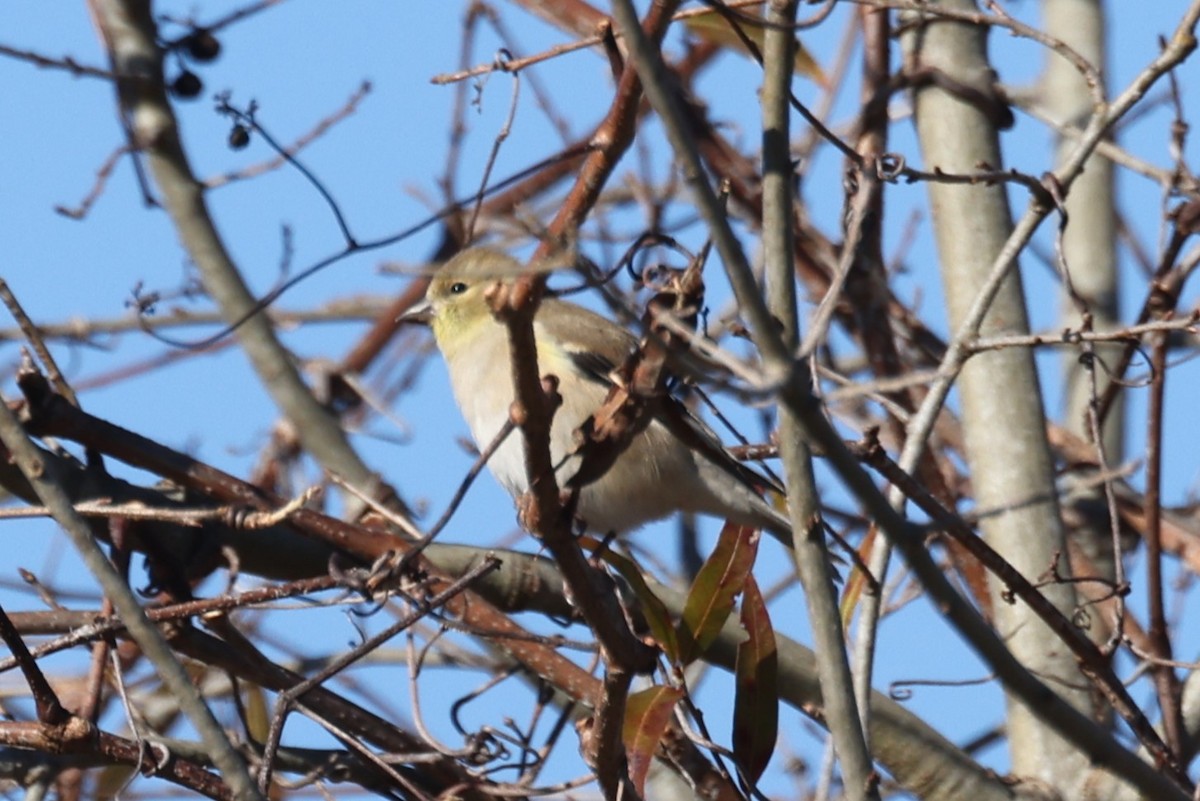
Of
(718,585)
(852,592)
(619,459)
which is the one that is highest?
(619,459)

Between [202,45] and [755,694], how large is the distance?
240cm

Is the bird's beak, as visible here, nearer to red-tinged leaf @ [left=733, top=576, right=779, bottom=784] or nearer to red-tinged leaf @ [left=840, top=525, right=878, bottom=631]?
red-tinged leaf @ [left=840, top=525, right=878, bottom=631]

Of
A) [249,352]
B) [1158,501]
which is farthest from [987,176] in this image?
[249,352]

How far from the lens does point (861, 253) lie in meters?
4.33

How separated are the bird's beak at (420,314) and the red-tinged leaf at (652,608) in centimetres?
235

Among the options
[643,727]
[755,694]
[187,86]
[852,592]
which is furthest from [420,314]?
[643,727]

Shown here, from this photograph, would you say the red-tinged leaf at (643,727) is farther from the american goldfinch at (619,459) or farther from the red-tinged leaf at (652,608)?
the american goldfinch at (619,459)

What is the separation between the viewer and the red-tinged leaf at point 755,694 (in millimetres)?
2904

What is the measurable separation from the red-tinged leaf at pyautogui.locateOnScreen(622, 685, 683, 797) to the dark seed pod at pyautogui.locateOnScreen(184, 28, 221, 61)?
2390 mm

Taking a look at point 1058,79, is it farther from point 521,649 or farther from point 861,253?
point 521,649

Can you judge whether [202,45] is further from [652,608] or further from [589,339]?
[652,608]

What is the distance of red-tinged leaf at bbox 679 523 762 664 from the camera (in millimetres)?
2875

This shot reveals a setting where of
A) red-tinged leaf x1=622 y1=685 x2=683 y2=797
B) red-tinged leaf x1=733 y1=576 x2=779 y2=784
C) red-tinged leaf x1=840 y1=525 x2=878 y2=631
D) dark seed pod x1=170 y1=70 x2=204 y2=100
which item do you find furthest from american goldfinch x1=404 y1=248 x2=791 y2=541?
red-tinged leaf x1=622 y1=685 x2=683 y2=797

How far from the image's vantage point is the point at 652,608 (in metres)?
2.87
